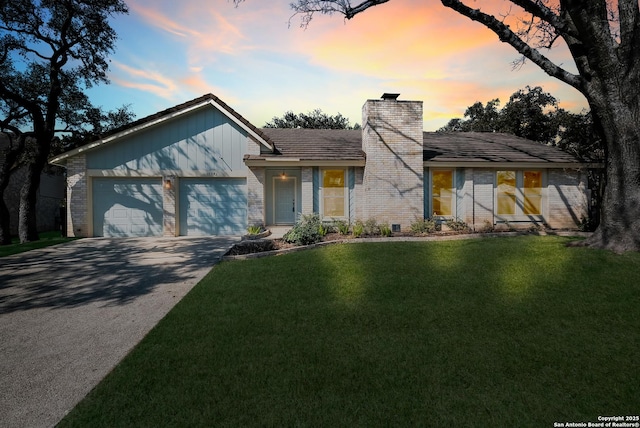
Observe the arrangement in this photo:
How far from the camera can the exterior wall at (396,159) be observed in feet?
44.7

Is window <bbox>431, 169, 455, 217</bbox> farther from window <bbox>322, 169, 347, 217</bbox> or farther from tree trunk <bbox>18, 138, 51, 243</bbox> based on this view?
tree trunk <bbox>18, 138, 51, 243</bbox>

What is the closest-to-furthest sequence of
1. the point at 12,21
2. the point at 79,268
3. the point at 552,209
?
the point at 79,268
the point at 12,21
the point at 552,209

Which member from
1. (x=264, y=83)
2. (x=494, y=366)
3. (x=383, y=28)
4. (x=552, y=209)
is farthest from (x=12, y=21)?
(x=552, y=209)

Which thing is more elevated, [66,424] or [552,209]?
[552,209]

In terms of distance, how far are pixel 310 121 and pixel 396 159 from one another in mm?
25427

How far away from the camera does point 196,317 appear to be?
4852mm

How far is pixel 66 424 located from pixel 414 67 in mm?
14978

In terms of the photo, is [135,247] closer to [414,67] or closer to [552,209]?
[414,67]

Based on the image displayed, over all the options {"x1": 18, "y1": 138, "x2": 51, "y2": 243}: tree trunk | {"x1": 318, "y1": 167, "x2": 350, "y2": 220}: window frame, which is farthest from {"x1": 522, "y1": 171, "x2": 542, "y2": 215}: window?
{"x1": 18, "y1": 138, "x2": 51, "y2": 243}: tree trunk

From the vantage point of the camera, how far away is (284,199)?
15.3 meters

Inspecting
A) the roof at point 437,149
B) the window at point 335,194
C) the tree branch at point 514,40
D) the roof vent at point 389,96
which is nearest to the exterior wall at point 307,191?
the window at point 335,194

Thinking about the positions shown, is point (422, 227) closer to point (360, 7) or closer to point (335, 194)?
point (335, 194)

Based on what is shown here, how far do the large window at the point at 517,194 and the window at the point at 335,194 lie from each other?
7.46m

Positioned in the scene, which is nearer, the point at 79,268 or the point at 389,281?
the point at 389,281
